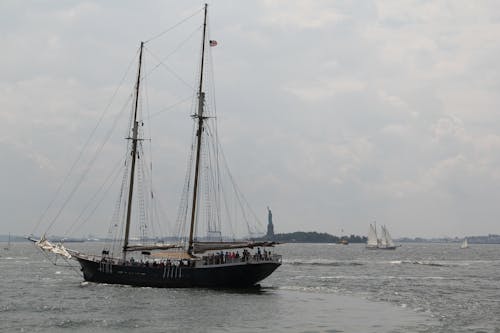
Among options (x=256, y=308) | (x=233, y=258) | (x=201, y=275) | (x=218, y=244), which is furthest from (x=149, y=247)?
(x=256, y=308)

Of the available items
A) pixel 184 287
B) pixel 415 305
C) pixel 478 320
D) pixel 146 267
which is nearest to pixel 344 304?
pixel 415 305

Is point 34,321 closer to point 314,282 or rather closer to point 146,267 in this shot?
point 146,267

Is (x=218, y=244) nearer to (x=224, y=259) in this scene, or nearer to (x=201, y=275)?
(x=224, y=259)

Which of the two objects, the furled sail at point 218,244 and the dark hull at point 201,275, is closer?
the dark hull at point 201,275

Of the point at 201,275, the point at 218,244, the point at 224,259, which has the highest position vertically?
the point at 218,244

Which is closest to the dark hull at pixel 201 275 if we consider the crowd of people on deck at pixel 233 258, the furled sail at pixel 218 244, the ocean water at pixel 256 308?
the crowd of people on deck at pixel 233 258

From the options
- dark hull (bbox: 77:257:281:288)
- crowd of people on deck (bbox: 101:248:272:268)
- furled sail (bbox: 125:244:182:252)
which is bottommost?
dark hull (bbox: 77:257:281:288)

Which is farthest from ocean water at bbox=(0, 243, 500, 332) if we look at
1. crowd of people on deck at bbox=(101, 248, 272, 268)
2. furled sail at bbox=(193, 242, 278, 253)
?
furled sail at bbox=(193, 242, 278, 253)

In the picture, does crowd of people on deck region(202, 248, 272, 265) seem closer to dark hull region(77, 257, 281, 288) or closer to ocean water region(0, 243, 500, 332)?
dark hull region(77, 257, 281, 288)

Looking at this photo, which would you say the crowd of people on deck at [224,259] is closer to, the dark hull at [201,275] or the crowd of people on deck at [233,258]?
the crowd of people on deck at [233,258]

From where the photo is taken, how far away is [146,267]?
70188mm

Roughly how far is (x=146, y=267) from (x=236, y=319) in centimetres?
2390

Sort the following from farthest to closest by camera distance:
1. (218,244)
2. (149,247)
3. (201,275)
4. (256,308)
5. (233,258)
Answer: (149,247) → (218,244) → (233,258) → (201,275) → (256,308)

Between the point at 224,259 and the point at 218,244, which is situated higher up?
the point at 218,244
